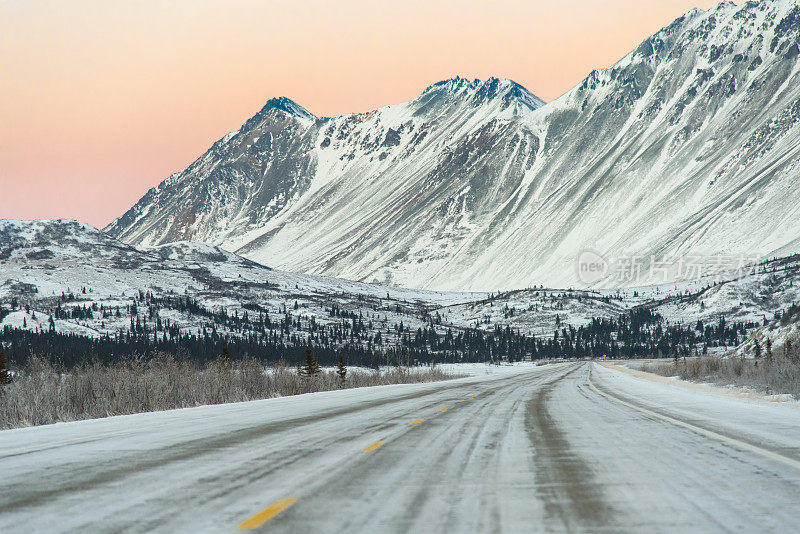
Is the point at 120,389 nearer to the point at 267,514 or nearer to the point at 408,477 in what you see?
the point at 408,477

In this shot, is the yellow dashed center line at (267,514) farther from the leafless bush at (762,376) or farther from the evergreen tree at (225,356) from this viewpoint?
the evergreen tree at (225,356)

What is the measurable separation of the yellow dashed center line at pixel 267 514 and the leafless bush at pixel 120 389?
10.8 m

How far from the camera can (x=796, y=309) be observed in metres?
68.2

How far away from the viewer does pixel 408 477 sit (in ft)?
21.7

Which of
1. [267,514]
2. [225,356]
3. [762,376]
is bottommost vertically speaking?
[762,376]

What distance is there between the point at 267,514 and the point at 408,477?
188 cm

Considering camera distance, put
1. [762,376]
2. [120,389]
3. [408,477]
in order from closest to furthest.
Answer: [408,477]
[120,389]
[762,376]

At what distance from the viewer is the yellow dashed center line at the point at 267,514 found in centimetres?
479

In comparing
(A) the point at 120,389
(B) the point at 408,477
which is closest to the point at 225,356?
(A) the point at 120,389

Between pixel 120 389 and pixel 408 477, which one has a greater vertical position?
pixel 120 389

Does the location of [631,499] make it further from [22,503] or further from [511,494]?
[22,503]

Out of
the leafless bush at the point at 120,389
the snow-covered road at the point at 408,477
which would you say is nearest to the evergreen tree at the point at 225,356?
the leafless bush at the point at 120,389

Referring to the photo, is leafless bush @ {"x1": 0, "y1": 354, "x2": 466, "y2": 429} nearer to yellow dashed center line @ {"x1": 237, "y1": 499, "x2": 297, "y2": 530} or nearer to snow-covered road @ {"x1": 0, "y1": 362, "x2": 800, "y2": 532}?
snow-covered road @ {"x1": 0, "y1": 362, "x2": 800, "y2": 532}

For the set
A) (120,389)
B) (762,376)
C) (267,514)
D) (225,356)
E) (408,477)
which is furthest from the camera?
(225,356)
